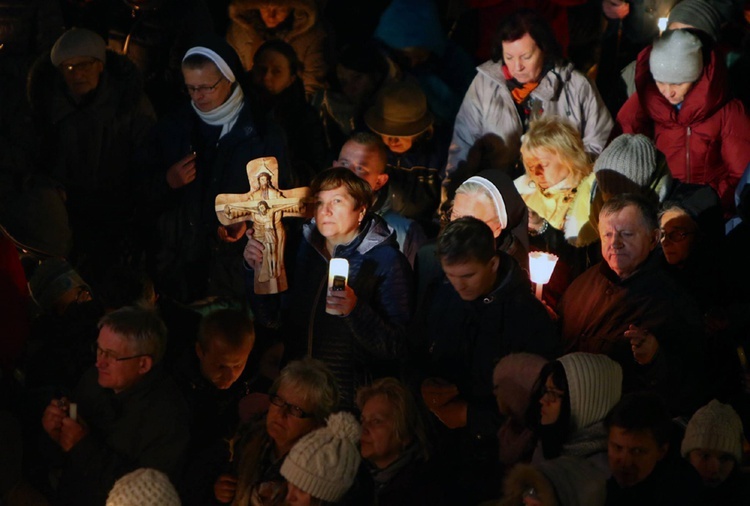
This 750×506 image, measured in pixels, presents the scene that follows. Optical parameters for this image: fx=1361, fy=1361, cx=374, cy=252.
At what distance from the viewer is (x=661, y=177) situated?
685 centimetres

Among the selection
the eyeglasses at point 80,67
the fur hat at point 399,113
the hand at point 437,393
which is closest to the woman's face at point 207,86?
the eyeglasses at point 80,67

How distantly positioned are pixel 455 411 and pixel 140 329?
4.73 feet

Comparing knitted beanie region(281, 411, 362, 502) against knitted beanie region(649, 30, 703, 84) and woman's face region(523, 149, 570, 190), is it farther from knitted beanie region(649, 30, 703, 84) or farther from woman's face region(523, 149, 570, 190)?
knitted beanie region(649, 30, 703, 84)

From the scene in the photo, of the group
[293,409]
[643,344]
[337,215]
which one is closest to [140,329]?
[293,409]

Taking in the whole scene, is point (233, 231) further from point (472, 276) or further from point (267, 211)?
point (472, 276)

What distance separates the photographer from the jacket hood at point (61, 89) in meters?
7.93

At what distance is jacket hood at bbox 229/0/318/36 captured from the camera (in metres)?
8.76

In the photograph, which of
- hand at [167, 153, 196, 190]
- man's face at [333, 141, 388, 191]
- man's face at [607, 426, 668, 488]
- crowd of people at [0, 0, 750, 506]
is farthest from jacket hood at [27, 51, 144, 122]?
man's face at [607, 426, 668, 488]

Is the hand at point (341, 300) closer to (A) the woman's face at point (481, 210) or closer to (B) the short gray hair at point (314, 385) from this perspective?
(B) the short gray hair at point (314, 385)

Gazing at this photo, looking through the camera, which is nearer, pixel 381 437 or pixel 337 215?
pixel 381 437

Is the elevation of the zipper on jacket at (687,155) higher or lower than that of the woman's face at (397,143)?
higher

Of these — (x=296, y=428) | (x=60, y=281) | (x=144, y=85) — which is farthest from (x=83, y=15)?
(x=296, y=428)

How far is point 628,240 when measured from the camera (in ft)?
20.0

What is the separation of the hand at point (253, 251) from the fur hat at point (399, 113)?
4.57ft
